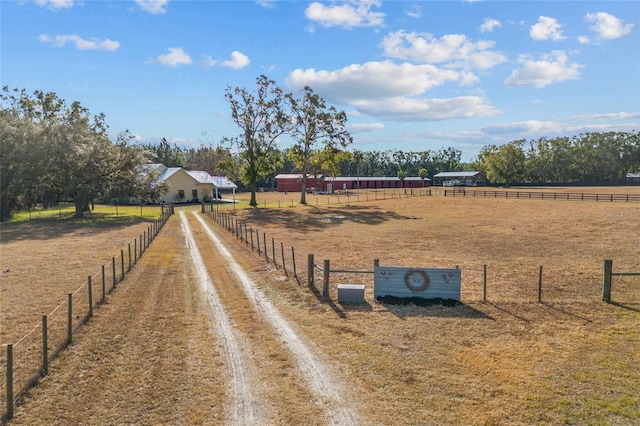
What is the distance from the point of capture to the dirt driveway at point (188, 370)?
24.8ft

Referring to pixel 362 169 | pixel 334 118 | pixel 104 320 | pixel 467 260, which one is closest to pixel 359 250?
pixel 467 260

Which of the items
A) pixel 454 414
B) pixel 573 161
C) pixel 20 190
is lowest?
pixel 454 414

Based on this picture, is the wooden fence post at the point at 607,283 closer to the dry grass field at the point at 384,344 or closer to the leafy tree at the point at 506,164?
the dry grass field at the point at 384,344

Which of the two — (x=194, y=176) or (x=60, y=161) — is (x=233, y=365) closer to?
(x=60, y=161)

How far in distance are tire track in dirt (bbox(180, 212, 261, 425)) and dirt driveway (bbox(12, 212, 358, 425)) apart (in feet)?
0.07

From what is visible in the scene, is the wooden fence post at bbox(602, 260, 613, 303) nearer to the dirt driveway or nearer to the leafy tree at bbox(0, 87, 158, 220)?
the dirt driveway

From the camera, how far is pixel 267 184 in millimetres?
131125

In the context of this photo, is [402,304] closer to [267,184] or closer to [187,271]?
[187,271]

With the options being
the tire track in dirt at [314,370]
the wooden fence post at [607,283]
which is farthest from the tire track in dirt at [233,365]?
the wooden fence post at [607,283]

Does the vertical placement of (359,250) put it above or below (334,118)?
below

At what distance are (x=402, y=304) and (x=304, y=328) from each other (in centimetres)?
390

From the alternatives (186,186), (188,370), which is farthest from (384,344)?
(186,186)

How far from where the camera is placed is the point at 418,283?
1438 cm

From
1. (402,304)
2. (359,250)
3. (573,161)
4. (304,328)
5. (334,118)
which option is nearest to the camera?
(304,328)
